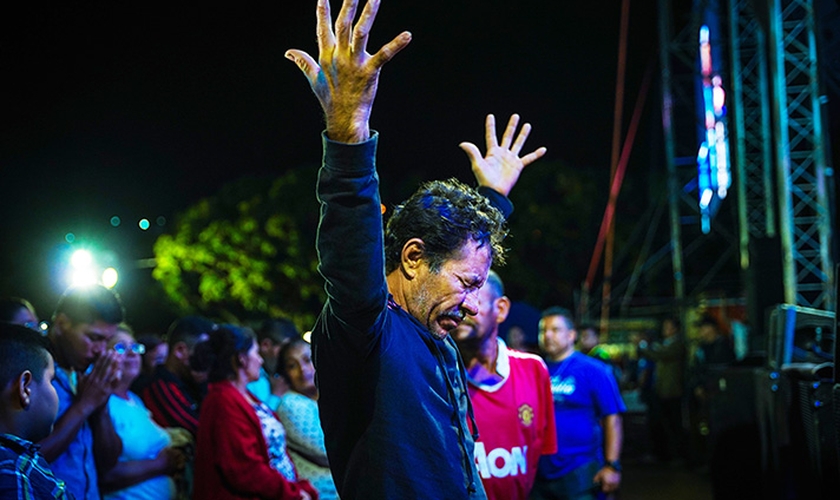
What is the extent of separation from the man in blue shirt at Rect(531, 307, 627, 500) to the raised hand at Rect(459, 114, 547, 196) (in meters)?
2.72

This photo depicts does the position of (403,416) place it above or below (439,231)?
below

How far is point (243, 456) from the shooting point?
14.8 ft

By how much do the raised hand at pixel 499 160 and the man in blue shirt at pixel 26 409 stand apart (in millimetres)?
1882

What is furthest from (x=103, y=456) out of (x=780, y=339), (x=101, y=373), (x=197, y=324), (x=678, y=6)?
(x=678, y=6)

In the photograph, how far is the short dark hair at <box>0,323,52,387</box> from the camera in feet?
9.35

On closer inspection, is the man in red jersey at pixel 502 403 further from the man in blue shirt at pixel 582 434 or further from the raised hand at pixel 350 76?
the raised hand at pixel 350 76

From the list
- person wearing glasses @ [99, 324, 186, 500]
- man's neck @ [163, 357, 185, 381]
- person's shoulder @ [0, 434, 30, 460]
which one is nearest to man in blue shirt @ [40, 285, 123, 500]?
person wearing glasses @ [99, 324, 186, 500]

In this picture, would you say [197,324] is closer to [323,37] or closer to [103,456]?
[103,456]

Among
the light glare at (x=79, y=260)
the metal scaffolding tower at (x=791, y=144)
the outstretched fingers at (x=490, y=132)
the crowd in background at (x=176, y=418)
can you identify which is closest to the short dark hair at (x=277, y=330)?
the crowd in background at (x=176, y=418)

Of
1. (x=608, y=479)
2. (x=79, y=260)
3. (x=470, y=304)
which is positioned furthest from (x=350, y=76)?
(x=79, y=260)

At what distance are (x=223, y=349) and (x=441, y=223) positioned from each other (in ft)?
9.39

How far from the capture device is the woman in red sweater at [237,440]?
178 inches

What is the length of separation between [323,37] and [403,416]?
1.00 meters

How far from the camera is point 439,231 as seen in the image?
2.39 m
